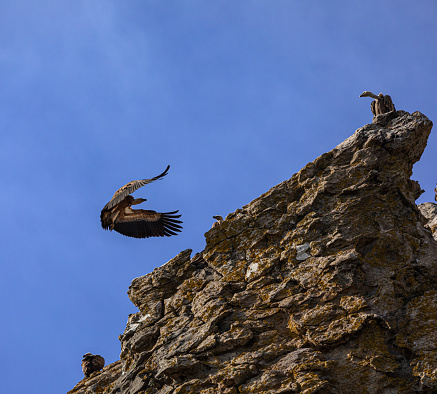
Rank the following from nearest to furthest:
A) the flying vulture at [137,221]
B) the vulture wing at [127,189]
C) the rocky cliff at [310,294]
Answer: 1. the rocky cliff at [310,294]
2. the vulture wing at [127,189]
3. the flying vulture at [137,221]

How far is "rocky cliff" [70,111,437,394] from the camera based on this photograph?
41.0ft

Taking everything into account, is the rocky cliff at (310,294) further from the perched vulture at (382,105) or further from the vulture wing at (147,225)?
the vulture wing at (147,225)

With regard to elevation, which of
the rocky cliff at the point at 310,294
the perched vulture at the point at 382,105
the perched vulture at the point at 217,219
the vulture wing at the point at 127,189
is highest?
the vulture wing at the point at 127,189

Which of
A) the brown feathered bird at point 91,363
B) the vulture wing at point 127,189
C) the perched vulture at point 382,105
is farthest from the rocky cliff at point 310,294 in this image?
the vulture wing at point 127,189

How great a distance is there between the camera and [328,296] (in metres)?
13.6

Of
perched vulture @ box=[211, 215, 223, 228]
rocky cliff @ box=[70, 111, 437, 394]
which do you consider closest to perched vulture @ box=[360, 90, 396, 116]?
rocky cliff @ box=[70, 111, 437, 394]

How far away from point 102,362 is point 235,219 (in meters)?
6.37

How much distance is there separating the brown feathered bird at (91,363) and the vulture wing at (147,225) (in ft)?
15.6

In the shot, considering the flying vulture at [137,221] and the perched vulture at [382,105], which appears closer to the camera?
the perched vulture at [382,105]

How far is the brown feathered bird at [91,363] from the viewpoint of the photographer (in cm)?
1783

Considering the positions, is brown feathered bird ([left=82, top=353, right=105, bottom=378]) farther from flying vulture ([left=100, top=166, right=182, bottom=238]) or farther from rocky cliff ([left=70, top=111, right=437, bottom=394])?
flying vulture ([left=100, top=166, right=182, bottom=238])

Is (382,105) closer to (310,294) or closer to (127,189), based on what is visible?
(310,294)

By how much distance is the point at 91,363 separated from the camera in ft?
58.7

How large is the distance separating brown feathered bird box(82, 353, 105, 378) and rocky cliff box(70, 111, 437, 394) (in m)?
0.36
